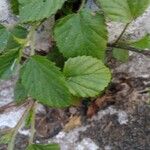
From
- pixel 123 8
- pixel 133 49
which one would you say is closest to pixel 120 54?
pixel 133 49

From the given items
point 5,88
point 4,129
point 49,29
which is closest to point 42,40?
point 49,29

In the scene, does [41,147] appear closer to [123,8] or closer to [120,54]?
[123,8]

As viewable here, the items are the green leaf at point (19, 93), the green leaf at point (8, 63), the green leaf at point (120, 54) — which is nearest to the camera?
the green leaf at point (8, 63)

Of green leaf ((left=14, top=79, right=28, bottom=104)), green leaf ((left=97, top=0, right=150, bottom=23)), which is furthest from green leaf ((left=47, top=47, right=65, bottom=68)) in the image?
green leaf ((left=97, top=0, right=150, bottom=23))

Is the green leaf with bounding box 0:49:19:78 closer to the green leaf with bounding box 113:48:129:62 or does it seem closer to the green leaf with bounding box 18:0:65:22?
the green leaf with bounding box 18:0:65:22

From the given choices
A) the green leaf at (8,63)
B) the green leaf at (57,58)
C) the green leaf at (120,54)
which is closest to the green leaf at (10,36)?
the green leaf at (8,63)

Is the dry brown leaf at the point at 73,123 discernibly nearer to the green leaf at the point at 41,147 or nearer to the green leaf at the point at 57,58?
the green leaf at the point at 57,58

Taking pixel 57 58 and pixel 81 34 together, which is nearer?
pixel 81 34
